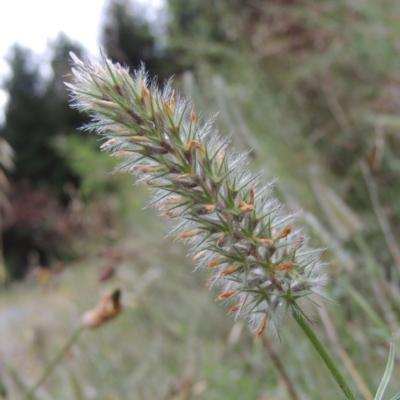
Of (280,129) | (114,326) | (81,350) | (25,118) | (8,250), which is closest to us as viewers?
(81,350)

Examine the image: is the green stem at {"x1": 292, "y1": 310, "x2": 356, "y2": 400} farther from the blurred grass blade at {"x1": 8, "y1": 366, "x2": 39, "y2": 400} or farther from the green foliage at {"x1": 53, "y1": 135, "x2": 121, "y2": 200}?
the green foliage at {"x1": 53, "y1": 135, "x2": 121, "y2": 200}

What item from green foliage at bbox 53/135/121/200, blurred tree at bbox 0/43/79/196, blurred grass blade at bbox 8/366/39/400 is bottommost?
blurred grass blade at bbox 8/366/39/400

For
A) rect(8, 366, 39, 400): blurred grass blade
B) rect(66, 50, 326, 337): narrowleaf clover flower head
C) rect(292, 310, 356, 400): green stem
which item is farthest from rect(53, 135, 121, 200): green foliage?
rect(292, 310, 356, 400): green stem

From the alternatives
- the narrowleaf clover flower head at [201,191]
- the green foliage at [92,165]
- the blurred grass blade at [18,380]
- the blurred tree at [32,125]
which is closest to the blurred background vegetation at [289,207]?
the blurred grass blade at [18,380]

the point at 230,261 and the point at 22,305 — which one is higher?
the point at 22,305

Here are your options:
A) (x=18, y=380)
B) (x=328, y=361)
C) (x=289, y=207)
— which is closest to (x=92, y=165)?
(x=289, y=207)

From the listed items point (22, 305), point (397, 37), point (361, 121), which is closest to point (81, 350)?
point (361, 121)

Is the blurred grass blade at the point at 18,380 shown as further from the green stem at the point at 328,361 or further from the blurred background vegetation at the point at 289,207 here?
the green stem at the point at 328,361

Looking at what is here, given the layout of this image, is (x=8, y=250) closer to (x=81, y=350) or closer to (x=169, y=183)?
(x=81, y=350)
